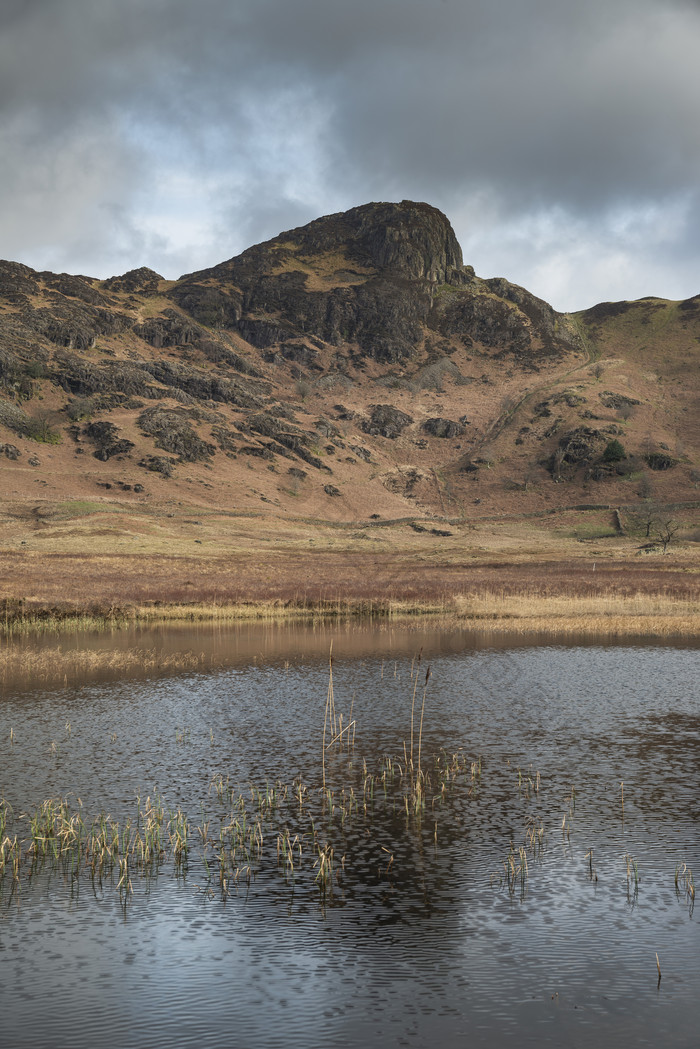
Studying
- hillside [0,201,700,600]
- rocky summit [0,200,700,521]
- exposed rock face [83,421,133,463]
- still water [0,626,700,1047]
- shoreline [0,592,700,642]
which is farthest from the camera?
exposed rock face [83,421,133,463]

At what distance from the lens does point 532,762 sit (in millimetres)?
20172

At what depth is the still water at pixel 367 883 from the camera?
373 inches

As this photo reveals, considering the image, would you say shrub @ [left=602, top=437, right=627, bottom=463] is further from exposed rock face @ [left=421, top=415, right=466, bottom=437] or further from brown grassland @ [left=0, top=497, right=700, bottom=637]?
brown grassland @ [left=0, top=497, right=700, bottom=637]

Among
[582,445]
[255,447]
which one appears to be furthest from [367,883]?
[582,445]

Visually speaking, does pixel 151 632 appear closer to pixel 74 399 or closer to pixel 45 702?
pixel 45 702

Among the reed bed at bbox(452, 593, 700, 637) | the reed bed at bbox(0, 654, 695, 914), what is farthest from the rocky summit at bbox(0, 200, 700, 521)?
the reed bed at bbox(0, 654, 695, 914)

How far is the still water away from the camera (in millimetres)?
9469

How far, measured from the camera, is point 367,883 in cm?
1320

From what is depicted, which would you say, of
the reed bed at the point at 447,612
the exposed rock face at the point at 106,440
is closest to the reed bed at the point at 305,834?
the reed bed at the point at 447,612

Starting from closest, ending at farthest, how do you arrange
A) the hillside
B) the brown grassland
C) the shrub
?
the brown grassland < the hillside < the shrub

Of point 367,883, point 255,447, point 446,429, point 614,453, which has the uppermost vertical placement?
point 446,429

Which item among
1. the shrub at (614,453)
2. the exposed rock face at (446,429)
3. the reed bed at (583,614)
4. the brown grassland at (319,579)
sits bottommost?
the reed bed at (583,614)

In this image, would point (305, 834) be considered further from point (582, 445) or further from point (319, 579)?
point (582, 445)

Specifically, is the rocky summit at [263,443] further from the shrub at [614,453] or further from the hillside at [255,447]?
the hillside at [255,447]
